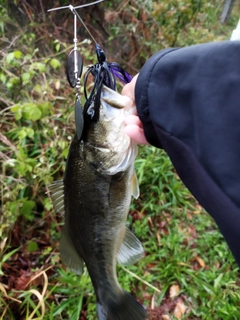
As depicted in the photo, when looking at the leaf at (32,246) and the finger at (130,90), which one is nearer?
the finger at (130,90)

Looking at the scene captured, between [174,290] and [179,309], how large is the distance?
15 centimetres

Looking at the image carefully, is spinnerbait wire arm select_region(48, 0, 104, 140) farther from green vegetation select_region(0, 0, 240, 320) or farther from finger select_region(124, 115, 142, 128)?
green vegetation select_region(0, 0, 240, 320)

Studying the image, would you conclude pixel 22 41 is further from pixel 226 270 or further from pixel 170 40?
pixel 226 270

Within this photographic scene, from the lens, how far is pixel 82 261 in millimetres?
1673


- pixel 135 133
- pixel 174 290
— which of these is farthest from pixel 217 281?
pixel 135 133

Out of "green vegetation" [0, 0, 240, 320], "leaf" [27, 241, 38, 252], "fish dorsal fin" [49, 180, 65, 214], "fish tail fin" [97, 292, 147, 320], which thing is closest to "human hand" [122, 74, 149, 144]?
"fish dorsal fin" [49, 180, 65, 214]

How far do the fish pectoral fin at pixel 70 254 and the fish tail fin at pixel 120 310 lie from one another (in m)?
0.23

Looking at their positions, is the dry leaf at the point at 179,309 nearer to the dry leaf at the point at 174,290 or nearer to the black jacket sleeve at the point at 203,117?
the dry leaf at the point at 174,290

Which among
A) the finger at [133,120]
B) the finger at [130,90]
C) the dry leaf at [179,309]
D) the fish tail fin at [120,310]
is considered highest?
the finger at [130,90]

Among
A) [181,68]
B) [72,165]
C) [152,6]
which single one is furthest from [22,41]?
[181,68]

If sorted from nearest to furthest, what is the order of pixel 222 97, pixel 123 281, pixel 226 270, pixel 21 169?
pixel 222 97
pixel 21 169
pixel 123 281
pixel 226 270

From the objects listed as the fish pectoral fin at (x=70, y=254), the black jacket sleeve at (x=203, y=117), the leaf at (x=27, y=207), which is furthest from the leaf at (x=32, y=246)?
the black jacket sleeve at (x=203, y=117)

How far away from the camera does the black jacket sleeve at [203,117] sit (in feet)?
2.90

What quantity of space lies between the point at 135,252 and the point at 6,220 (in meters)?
1.18
